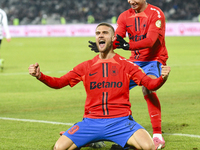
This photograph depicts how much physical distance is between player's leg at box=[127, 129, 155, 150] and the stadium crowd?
4008 centimetres

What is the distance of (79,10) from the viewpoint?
47094 mm

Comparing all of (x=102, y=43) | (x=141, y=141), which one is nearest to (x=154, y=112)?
(x=141, y=141)

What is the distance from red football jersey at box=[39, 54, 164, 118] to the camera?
4.43 m

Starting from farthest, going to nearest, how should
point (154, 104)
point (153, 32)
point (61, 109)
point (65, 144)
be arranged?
1. point (61, 109)
2. point (154, 104)
3. point (153, 32)
4. point (65, 144)

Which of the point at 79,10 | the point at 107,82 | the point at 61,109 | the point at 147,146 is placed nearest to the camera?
the point at 147,146

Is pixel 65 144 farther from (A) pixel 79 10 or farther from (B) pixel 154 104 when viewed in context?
(A) pixel 79 10

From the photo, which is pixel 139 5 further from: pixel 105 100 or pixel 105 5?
pixel 105 5

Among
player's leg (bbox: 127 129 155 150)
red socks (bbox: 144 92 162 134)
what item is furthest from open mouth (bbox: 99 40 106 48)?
red socks (bbox: 144 92 162 134)

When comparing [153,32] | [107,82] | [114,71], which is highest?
Result: [153,32]

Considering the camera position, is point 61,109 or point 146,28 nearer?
point 146,28

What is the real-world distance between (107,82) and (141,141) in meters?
0.77

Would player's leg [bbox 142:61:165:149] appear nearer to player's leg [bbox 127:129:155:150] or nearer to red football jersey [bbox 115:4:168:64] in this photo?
red football jersey [bbox 115:4:168:64]

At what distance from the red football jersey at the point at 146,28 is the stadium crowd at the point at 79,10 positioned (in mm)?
38202

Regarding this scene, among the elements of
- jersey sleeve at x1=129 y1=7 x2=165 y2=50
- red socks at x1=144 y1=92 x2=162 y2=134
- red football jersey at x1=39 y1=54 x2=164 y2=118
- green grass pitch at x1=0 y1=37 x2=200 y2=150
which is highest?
jersey sleeve at x1=129 y1=7 x2=165 y2=50
